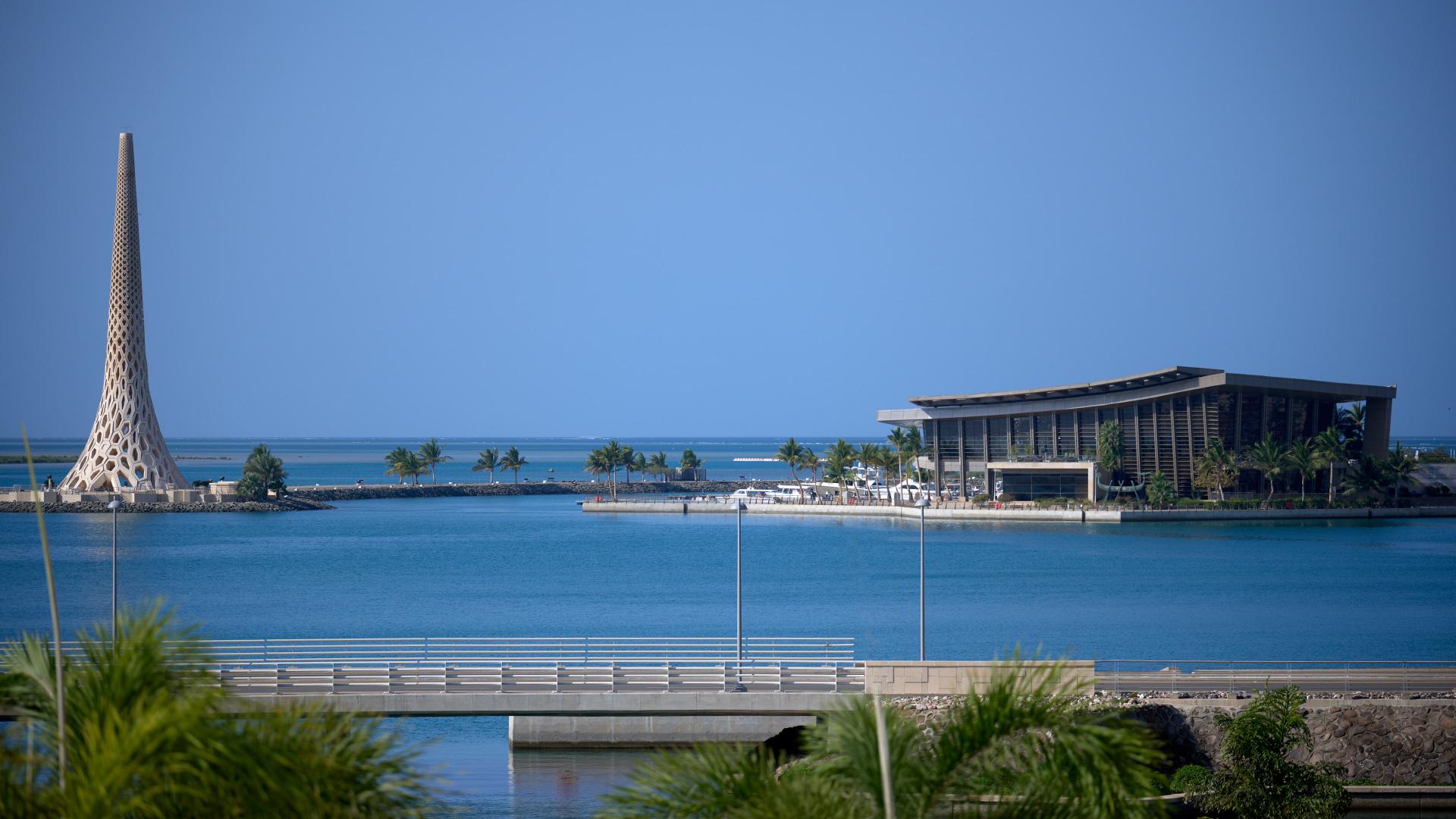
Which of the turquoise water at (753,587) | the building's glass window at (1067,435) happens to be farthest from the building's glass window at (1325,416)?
the building's glass window at (1067,435)

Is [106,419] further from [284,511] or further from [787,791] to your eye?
[787,791]

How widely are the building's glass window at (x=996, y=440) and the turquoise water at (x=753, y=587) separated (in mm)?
10024

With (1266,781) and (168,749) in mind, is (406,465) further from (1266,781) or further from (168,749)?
(168,749)

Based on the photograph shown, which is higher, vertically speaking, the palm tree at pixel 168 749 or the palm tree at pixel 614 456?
the palm tree at pixel 614 456

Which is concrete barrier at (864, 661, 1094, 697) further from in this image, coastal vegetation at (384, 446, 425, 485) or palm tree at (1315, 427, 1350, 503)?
coastal vegetation at (384, 446, 425, 485)

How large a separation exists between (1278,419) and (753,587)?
55428 millimetres

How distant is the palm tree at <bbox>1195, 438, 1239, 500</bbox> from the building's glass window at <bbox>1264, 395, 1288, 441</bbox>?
393 cm

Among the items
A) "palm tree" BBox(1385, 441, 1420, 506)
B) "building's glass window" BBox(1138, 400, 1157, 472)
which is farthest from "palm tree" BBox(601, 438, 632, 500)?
"palm tree" BBox(1385, 441, 1420, 506)

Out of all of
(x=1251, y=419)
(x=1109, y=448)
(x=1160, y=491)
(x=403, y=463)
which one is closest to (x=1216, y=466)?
(x=1160, y=491)

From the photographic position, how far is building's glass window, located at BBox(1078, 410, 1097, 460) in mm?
114438

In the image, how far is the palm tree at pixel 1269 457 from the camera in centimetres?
10994

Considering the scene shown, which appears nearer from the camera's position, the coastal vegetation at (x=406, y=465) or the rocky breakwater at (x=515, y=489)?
the rocky breakwater at (x=515, y=489)

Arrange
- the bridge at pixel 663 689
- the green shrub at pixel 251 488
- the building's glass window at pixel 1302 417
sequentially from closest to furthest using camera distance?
the bridge at pixel 663 689 → the building's glass window at pixel 1302 417 → the green shrub at pixel 251 488

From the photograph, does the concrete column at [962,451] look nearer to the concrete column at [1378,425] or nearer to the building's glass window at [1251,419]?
the building's glass window at [1251,419]
